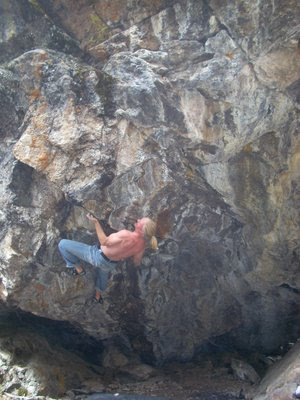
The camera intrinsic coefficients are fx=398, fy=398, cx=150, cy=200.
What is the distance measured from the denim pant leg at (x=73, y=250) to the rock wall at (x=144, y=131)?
599mm

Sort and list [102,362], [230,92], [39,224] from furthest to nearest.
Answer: [102,362] → [39,224] → [230,92]

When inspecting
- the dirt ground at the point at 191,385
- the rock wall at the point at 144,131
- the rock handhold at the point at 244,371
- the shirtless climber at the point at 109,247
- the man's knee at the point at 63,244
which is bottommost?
the rock handhold at the point at 244,371

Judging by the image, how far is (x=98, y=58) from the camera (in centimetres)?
865

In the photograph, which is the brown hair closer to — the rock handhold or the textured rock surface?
the textured rock surface

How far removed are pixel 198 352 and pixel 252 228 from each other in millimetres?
4320

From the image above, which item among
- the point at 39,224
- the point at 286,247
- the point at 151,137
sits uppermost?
the point at 151,137

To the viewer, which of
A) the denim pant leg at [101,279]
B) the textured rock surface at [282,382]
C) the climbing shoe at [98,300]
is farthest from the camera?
the climbing shoe at [98,300]

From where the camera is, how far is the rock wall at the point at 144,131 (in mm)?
7609

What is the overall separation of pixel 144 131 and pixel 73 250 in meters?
2.79

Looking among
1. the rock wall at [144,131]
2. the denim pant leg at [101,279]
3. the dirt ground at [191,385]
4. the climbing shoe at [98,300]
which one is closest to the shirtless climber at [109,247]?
the denim pant leg at [101,279]

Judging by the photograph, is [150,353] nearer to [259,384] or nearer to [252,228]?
[259,384]

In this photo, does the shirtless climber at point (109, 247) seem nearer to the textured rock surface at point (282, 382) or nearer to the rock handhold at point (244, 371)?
the textured rock surface at point (282, 382)

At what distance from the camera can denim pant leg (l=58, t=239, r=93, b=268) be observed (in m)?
7.94

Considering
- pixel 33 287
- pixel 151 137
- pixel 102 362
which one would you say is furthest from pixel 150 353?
pixel 151 137
